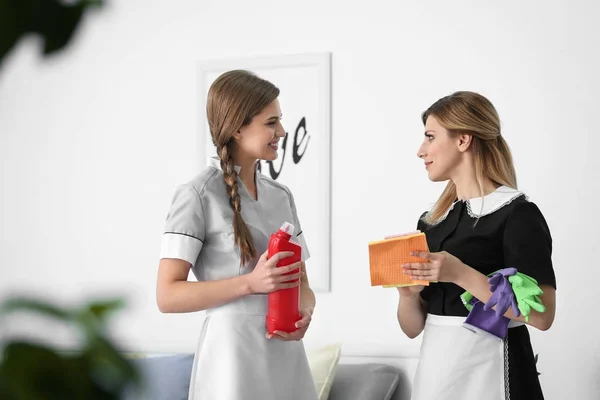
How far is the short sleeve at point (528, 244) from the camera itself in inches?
67.2

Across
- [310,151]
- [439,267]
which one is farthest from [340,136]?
[439,267]

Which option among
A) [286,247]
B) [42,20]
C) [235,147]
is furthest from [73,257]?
[42,20]

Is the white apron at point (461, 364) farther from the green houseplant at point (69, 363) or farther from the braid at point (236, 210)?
the green houseplant at point (69, 363)

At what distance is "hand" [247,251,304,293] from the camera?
1643 mm

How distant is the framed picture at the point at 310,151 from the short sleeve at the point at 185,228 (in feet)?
4.40

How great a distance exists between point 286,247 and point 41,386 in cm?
153

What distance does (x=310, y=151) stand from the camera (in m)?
3.11

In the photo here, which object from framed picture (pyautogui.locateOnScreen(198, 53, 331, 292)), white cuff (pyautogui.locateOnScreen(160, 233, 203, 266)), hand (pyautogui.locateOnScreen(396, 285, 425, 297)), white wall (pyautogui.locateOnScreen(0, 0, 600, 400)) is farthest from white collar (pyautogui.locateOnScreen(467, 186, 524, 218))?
framed picture (pyautogui.locateOnScreen(198, 53, 331, 292))

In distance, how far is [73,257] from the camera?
3549 millimetres

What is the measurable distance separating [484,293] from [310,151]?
4.90 ft

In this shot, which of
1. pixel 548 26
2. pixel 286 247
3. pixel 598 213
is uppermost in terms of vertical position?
pixel 548 26

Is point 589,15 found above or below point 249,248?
above

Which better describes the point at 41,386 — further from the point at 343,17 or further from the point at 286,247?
the point at 343,17

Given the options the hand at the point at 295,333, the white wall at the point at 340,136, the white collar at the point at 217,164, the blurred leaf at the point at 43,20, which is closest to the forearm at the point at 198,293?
the hand at the point at 295,333
